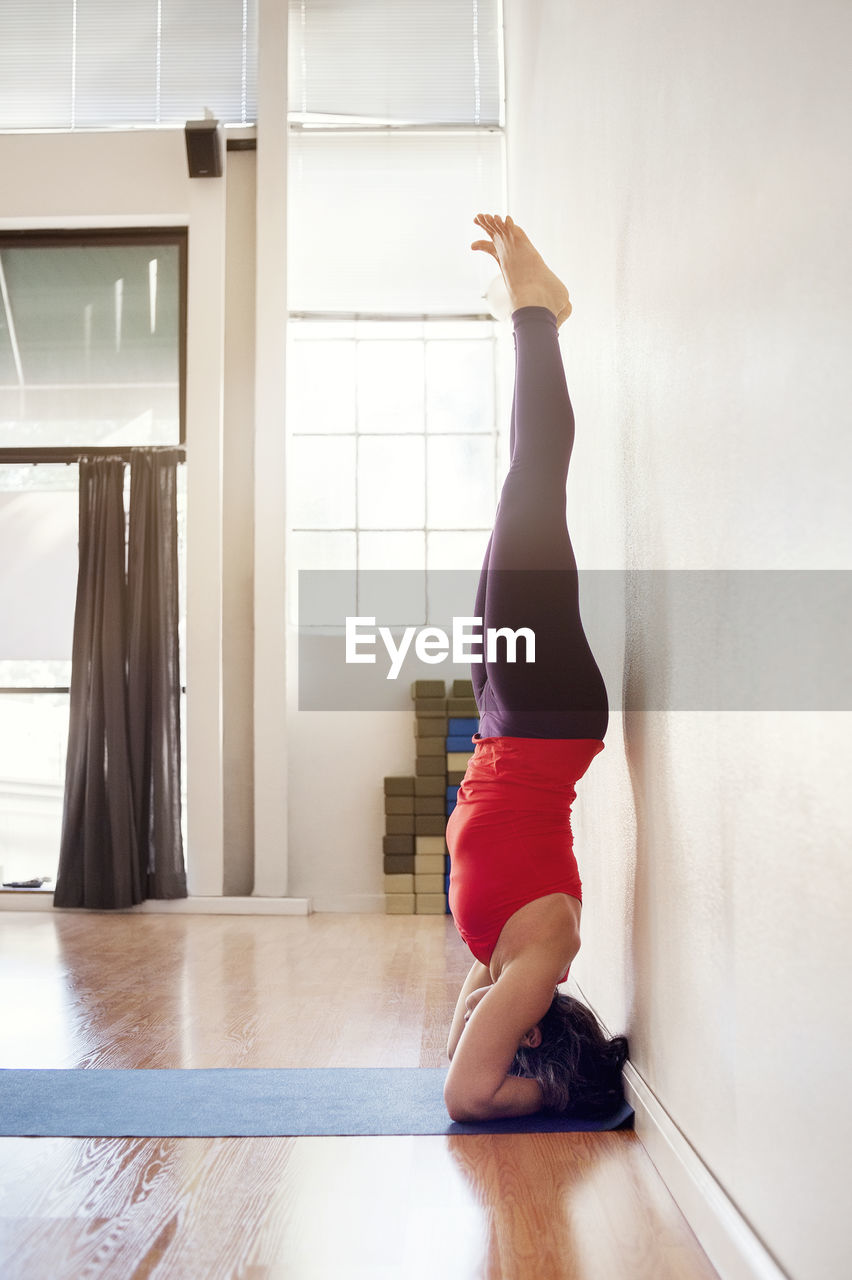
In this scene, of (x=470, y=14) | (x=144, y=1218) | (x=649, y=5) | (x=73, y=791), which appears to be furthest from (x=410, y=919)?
(x=470, y=14)

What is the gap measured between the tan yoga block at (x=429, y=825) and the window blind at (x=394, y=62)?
11.3ft

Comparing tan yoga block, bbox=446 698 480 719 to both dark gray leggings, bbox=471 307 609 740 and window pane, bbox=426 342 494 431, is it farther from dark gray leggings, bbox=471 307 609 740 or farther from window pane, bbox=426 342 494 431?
dark gray leggings, bbox=471 307 609 740

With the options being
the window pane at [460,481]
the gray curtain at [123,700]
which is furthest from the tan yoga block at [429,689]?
the gray curtain at [123,700]

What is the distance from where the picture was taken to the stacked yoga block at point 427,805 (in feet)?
15.5

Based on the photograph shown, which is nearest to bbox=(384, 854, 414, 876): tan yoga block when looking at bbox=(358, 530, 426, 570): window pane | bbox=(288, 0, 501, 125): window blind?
bbox=(358, 530, 426, 570): window pane

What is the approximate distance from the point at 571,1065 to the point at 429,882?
2816 mm

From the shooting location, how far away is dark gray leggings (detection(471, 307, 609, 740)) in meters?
1.95

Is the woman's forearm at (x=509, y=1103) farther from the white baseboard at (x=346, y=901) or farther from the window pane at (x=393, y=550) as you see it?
the window pane at (x=393, y=550)

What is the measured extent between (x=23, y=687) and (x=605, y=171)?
12.5 feet

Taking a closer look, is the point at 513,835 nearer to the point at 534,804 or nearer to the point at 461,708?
the point at 534,804

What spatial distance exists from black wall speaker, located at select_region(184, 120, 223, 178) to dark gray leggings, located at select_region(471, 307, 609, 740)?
3576 mm

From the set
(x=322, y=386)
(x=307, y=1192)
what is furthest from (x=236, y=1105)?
(x=322, y=386)

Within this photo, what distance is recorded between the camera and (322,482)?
5.24m

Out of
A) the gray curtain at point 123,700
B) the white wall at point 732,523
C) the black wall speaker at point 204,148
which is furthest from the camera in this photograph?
the black wall speaker at point 204,148
